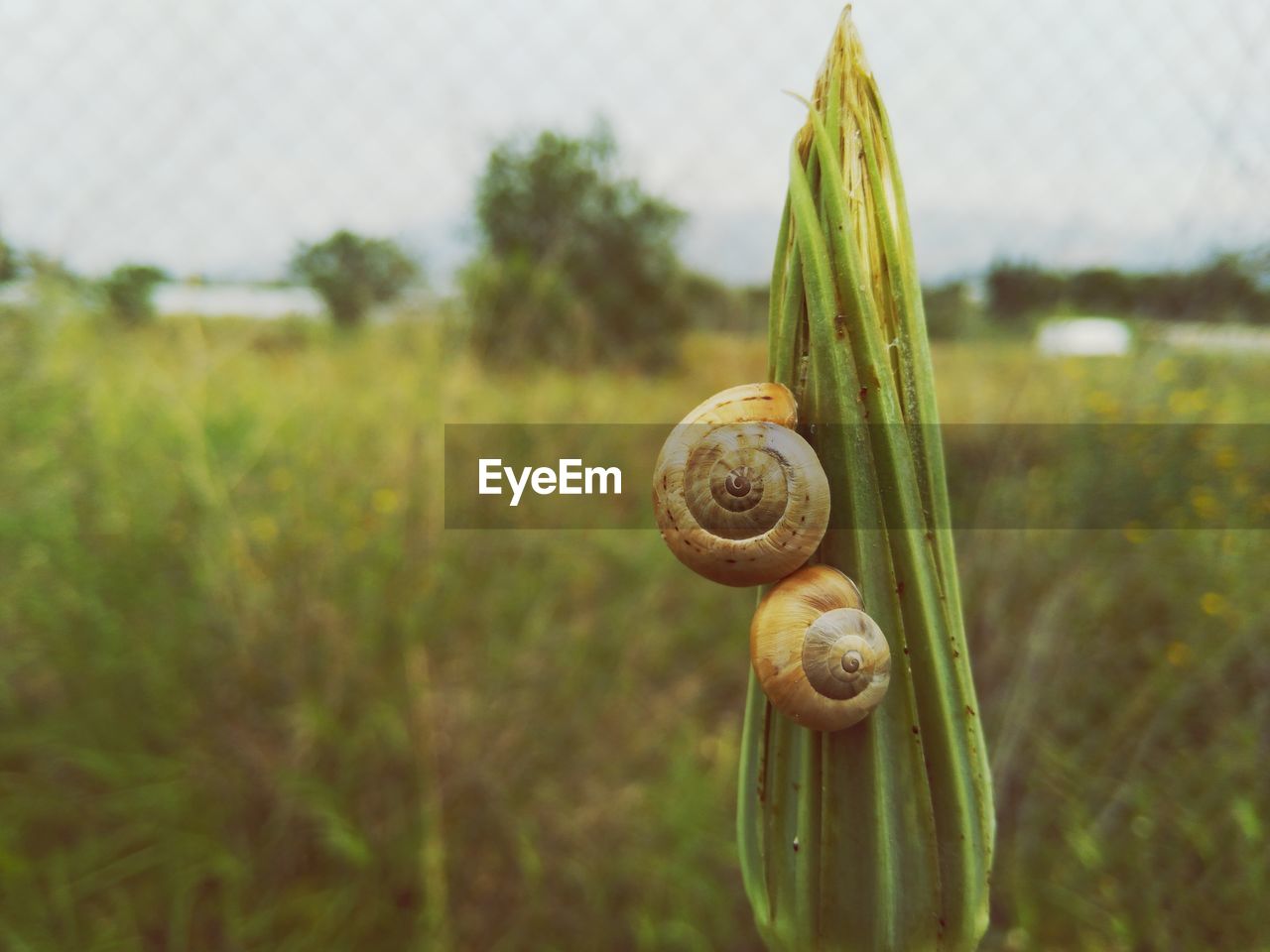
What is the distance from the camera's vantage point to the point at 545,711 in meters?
2.07

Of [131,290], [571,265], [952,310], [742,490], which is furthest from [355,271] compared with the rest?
[742,490]

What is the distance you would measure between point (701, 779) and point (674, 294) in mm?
1534

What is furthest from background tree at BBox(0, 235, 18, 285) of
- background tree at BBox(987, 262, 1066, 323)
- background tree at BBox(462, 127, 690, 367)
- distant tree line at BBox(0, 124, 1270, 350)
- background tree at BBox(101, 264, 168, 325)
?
background tree at BBox(987, 262, 1066, 323)

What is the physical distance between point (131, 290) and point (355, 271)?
51 centimetres

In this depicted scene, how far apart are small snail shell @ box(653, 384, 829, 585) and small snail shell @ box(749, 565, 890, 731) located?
0.02m

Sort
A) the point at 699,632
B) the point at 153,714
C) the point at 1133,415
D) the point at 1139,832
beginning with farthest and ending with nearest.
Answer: the point at 699,632, the point at 1133,415, the point at 153,714, the point at 1139,832

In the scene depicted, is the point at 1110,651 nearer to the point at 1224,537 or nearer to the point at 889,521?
the point at 1224,537

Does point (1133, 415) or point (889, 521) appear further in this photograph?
point (1133, 415)

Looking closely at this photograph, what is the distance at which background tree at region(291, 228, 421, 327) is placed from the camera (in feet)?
6.73

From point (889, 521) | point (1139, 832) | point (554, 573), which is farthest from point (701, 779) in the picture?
point (889, 521)

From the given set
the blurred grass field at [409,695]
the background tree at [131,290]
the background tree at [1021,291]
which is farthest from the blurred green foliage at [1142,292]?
the background tree at [131,290]

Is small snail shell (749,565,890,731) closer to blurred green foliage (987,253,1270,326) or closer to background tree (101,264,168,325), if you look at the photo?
blurred green foliage (987,253,1270,326)

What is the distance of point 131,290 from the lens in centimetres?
195

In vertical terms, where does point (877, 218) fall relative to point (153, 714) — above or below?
above
